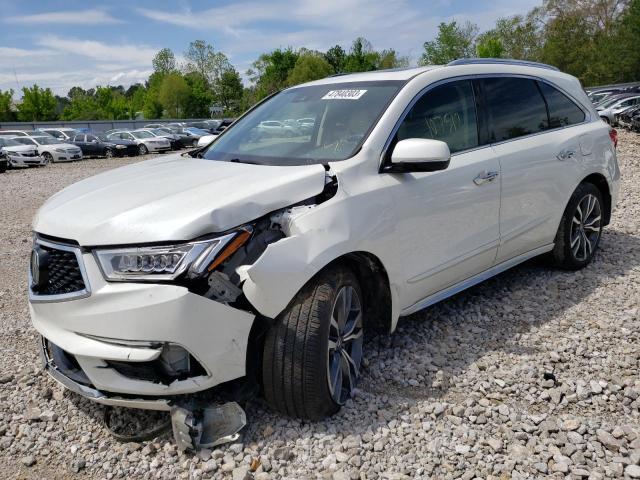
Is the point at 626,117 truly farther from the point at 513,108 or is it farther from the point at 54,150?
the point at 54,150

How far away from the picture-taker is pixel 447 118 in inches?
140

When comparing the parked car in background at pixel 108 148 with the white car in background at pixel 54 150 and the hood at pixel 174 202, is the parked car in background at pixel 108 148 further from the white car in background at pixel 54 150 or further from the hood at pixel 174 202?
the hood at pixel 174 202

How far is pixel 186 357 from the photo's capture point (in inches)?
96.2

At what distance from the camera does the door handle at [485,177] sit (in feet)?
11.6

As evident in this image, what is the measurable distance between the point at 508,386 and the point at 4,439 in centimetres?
275

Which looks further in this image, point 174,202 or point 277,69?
point 277,69

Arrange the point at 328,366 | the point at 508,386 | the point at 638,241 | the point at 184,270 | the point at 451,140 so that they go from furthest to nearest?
the point at 638,241 → the point at 451,140 → the point at 508,386 → the point at 328,366 → the point at 184,270

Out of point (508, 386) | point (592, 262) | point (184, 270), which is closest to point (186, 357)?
point (184, 270)

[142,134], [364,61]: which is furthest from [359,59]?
[142,134]

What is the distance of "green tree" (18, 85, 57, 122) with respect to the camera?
228 feet

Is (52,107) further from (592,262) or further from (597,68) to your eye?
(592,262)

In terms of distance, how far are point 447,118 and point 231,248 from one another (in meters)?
1.88

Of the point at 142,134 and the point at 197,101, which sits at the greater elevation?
the point at 197,101

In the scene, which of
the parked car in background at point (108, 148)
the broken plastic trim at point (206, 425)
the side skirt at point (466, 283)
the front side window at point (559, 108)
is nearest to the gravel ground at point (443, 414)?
the broken plastic trim at point (206, 425)
